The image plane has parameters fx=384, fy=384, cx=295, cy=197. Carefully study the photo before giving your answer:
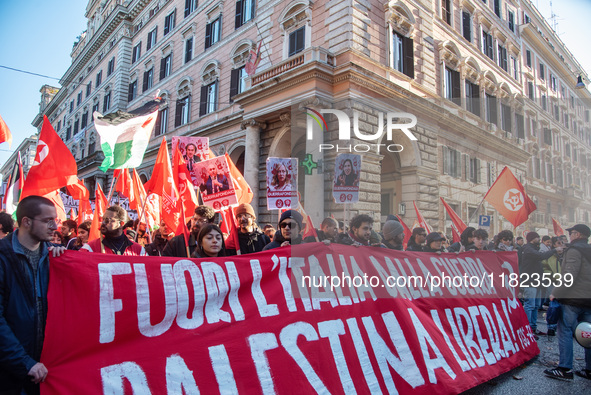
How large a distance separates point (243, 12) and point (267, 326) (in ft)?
63.3

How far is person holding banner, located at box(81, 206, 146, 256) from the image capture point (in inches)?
151

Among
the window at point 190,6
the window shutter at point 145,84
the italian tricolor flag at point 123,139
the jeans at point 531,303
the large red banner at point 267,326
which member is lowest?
the jeans at point 531,303

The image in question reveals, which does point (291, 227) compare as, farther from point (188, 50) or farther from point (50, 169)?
point (188, 50)

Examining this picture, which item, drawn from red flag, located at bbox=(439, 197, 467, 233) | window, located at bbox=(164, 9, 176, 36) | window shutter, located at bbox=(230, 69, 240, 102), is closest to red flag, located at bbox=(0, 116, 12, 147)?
red flag, located at bbox=(439, 197, 467, 233)

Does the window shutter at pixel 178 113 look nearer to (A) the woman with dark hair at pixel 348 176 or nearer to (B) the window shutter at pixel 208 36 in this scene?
(B) the window shutter at pixel 208 36

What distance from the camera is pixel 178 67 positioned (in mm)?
23859

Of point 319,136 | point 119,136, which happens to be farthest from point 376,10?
point 319,136

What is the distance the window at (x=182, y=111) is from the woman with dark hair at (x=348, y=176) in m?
20.7

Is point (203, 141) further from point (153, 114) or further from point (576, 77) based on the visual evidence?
point (576, 77)

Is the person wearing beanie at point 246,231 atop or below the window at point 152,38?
below

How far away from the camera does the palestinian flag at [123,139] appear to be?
242 inches

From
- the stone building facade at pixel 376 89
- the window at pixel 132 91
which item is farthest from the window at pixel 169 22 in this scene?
the window at pixel 132 91

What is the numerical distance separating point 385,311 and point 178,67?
23.8 m

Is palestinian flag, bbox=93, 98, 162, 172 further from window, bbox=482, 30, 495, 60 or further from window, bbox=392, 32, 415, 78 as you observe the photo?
window, bbox=482, 30, 495, 60
